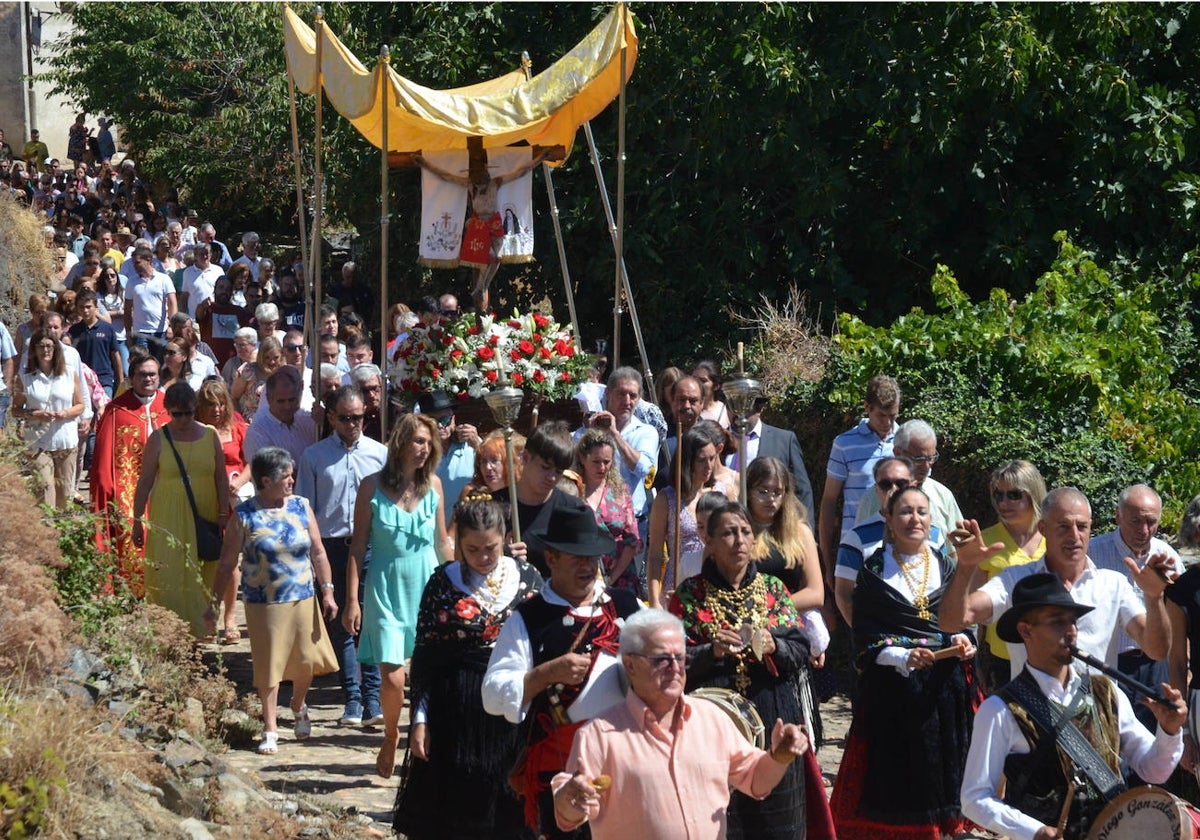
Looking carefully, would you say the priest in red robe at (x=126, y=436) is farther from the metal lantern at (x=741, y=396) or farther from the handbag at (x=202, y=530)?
the metal lantern at (x=741, y=396)

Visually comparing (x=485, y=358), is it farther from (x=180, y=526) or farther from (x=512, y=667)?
(x=512, y=667)

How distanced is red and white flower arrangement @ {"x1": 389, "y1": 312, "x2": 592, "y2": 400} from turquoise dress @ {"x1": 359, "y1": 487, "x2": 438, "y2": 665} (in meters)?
2.42

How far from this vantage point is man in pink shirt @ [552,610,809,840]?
5016 millimetres

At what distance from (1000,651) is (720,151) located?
10.9 meters

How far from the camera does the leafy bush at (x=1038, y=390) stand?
1044 centimetres

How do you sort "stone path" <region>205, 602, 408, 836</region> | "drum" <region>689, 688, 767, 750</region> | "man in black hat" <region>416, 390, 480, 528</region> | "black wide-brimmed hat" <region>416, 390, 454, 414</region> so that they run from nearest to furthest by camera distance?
1. "drum" <region>689, 688, 767, 750</region>
2. "stone path" <region>205, 602, 408, 836</region>
3. "man in black hat" <region>416, 390, 480, 528</region>
4. "black wide-brimmed hat" <region>416, 390, 454, 414</region>

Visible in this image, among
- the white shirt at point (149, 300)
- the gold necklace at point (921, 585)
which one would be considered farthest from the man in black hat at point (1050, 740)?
the white shirt at point (149, 300)

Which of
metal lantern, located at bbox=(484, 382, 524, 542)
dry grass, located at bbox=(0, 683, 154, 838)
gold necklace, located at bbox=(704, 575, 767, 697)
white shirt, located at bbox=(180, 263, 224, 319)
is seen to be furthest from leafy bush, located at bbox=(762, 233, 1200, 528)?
white shirt, located at bbox=(180, 263, 224, 319)

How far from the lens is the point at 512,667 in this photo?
19.3ft

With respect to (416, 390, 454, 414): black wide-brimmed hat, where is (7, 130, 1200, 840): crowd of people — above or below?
below

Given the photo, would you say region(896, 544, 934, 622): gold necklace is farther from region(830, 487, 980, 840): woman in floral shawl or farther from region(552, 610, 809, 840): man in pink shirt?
region(552, 610, 809, 840): man in pink shirt

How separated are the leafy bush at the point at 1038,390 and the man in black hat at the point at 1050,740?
4.33 meters

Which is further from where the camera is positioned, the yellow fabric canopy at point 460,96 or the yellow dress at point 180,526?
the yellow fabric canopy at point 460,96

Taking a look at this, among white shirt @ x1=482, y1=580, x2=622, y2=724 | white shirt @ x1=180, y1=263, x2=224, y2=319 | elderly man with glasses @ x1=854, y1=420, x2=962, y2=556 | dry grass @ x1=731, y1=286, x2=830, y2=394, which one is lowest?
white shirt @ x1=482, y1=580, x2=622, y2=724
